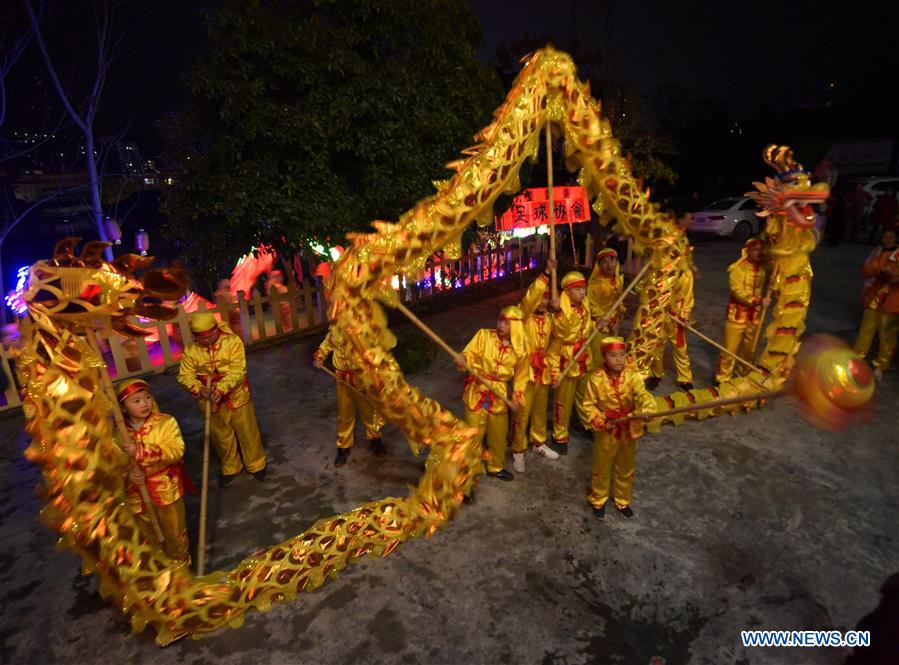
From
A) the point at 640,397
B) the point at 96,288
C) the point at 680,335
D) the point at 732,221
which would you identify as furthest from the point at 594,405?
the point at 732,221

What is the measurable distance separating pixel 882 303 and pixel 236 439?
7395mm

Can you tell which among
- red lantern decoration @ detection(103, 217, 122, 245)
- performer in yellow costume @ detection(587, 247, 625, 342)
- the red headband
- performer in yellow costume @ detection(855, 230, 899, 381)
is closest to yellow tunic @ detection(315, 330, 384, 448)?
the red headband

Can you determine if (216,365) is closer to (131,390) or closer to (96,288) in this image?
(131,390)

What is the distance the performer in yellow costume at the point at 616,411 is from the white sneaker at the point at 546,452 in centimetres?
85

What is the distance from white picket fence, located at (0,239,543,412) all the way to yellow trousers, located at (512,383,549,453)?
5.41 ft

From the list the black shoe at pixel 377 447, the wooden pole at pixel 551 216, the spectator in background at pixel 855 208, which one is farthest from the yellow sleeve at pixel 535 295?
the spectator in background at pixel 855 208

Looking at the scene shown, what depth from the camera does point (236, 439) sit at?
4586 millimetres

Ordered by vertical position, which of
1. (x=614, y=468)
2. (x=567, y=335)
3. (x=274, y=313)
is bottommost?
(x=614, y=468)

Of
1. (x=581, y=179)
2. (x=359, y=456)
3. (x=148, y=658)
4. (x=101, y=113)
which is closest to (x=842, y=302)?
(x=581, y=179)

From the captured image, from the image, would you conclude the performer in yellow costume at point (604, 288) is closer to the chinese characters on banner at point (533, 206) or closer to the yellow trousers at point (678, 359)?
the yellow trousers at point (678, 359)

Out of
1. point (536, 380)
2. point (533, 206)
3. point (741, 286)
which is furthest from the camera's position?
point (533, 206)

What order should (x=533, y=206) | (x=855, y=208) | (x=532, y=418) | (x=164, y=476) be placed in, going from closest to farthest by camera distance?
1. (x=164, y=476)
2. (x=532, y=418)
3. (x=533, y=206)
4. (x=855, y=208)

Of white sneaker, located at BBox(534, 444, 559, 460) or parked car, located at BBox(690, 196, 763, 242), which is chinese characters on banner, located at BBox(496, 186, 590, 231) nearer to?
white sneaker, located at BBox(534, 444, 559, 460)

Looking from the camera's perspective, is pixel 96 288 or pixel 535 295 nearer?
pixel 96 288
